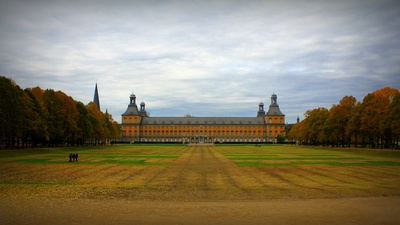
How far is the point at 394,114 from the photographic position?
175 ft

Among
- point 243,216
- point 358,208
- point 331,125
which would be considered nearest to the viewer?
point 243,216

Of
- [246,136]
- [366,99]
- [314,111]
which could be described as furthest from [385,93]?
[246,136]

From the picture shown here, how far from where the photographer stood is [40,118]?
2195 inches

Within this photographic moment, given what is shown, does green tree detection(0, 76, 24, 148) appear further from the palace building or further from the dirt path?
the palace building

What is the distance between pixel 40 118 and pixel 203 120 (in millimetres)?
138655

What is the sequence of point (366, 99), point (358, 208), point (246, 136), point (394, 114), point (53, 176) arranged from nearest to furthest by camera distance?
1. point (358, 208)
2. point (53, 176)
3. point (394, 114)
4. point (366, 99)
5. point (246, 136)

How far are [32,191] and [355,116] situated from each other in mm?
59333

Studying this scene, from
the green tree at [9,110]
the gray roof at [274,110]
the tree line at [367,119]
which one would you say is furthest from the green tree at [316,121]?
the gray roof at [274,110]

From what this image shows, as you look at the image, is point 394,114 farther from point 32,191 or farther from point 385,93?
point 32,191

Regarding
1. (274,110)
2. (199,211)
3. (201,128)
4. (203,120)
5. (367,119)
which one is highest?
(274,110)

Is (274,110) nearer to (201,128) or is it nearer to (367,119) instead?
(201,128)

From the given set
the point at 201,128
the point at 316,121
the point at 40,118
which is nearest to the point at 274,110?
the point at 201,128

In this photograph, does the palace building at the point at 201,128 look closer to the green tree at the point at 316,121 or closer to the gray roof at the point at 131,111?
the gray roof at the point at 131,111

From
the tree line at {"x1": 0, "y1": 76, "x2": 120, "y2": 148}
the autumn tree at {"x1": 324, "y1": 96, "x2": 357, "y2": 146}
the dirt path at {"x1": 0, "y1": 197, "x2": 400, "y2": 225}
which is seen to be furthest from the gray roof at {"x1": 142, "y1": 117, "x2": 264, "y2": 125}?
the dirt path at {"x1": 0, "y1": 197, "x2": 400, "y2": 225}
